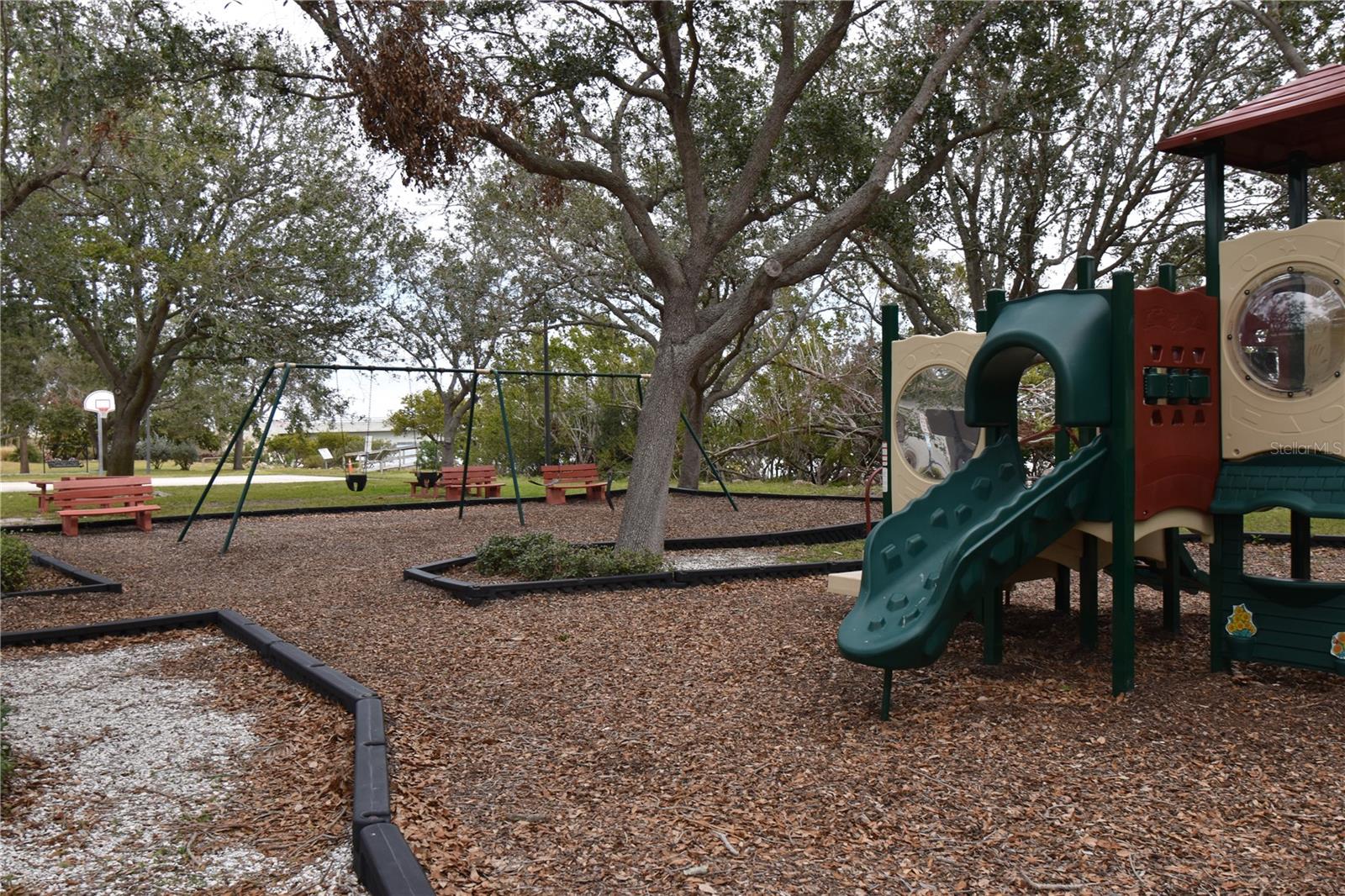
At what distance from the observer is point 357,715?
13.9 feet

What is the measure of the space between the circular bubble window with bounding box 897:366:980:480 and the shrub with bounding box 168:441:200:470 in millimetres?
38933

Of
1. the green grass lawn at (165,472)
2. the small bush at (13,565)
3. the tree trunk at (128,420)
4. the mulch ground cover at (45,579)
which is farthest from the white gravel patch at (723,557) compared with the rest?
the green grass lawn at (165,472)

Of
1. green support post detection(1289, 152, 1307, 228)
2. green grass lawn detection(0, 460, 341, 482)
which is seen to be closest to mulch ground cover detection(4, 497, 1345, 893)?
green support post detection(1289, 152, 1307, 228)

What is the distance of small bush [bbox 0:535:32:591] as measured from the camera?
800 centimetres

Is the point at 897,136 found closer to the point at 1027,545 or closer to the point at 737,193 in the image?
the point at 737,193

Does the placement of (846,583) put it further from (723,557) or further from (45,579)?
(45,579)

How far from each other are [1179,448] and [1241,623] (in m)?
0.97

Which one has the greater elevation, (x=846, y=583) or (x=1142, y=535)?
(x=1142, y=535)

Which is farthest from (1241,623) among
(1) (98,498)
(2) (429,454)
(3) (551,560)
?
(2) (429,454)

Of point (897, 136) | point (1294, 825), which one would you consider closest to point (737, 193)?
point (897, 136)

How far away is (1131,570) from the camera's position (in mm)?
4598

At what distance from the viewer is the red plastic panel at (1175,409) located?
463cm

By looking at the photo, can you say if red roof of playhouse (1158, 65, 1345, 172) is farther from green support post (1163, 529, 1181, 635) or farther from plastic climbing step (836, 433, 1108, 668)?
green support post (1163, 529, 1181, 635)

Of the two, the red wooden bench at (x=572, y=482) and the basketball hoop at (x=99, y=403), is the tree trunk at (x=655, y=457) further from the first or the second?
the basketball hoop at (x=99, y=403)
